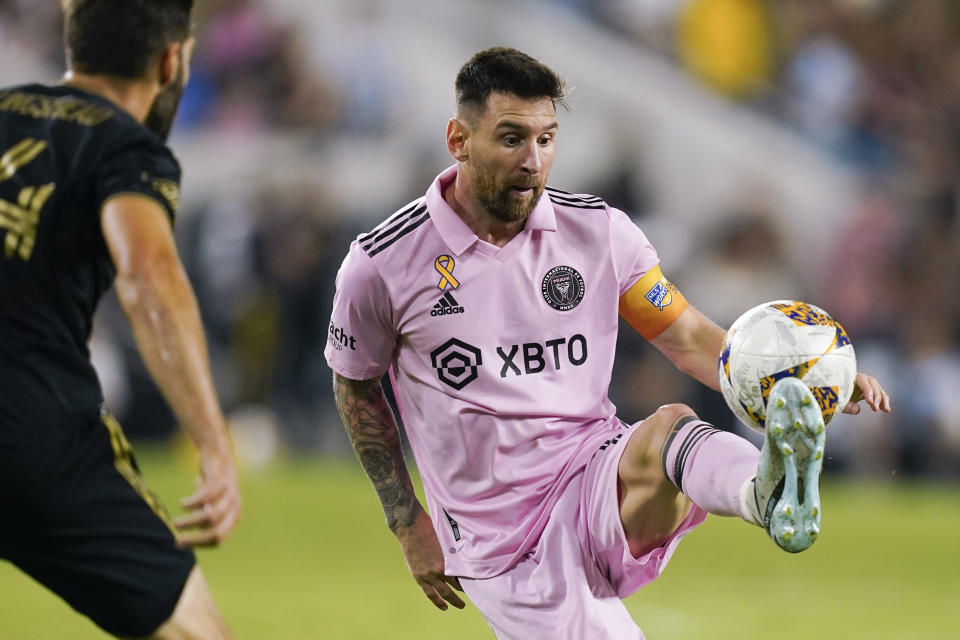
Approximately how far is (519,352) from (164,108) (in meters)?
1.31

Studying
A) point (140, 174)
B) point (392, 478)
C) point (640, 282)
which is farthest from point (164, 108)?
point (640, 282)

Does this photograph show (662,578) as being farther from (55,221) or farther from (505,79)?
(55,221)

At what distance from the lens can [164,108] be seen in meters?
4.25

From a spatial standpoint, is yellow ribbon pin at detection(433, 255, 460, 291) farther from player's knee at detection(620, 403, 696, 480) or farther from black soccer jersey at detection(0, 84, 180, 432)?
black soccer jersey at detection(0, 84, 180, 432)

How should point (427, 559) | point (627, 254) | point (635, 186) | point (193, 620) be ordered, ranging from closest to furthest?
point (193, 620), point (627, 254), point (427, 559), point (635, 186)

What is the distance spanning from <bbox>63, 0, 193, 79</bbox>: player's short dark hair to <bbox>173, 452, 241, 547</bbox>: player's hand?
1187 mm

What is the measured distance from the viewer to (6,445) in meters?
3.68

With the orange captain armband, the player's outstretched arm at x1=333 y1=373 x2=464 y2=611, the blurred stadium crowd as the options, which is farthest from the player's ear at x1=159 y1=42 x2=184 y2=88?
the blurred stadium crowd

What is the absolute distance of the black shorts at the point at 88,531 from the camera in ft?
12.1

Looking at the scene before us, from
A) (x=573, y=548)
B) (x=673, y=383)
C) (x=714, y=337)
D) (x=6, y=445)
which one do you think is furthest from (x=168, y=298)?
(x=673, y=383)

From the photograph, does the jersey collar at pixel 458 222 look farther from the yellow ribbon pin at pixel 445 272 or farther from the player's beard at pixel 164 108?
the player's beard at pixel 164 108

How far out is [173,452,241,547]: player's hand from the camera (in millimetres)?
3352

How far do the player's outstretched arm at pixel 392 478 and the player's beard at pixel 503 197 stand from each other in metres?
0.71

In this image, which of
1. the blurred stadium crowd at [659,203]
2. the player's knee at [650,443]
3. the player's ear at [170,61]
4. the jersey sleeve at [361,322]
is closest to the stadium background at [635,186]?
the blurred stadium crowd at [659,203]
